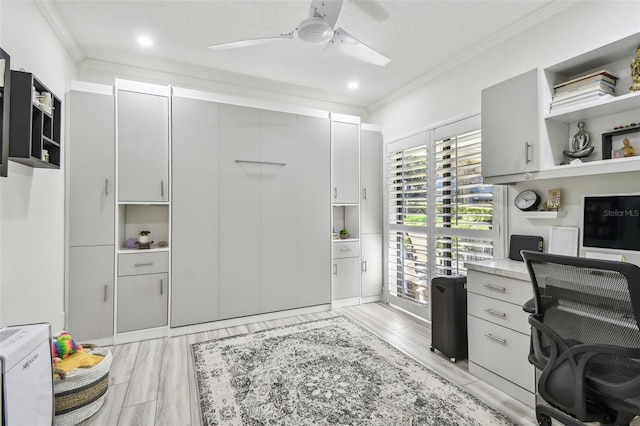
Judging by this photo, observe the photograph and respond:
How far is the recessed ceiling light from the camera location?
2.75 meters

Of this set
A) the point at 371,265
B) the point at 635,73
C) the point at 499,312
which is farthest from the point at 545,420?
the point at 371,265

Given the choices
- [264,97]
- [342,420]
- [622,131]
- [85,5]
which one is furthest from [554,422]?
[85,5]

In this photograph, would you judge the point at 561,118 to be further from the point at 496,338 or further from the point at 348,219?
the point at 348,219

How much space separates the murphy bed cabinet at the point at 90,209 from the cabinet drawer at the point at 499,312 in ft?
10.6

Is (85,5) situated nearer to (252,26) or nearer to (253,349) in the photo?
(252,26)

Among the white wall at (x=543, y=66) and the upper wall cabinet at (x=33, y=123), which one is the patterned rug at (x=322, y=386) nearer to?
the white wall at (x=543, y=66)

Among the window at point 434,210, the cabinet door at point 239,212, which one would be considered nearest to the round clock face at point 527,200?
the window at point 434,210

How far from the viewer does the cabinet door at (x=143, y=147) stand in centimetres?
287

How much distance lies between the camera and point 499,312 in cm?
210

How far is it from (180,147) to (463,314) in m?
3.14

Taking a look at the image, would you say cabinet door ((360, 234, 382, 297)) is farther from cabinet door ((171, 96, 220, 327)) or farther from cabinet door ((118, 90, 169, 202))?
cabinet door ((118, 90, 169, 202))

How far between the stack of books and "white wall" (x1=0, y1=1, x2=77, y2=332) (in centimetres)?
360

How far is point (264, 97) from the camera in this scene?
392 cm

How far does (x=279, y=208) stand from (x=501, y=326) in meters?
2.43
